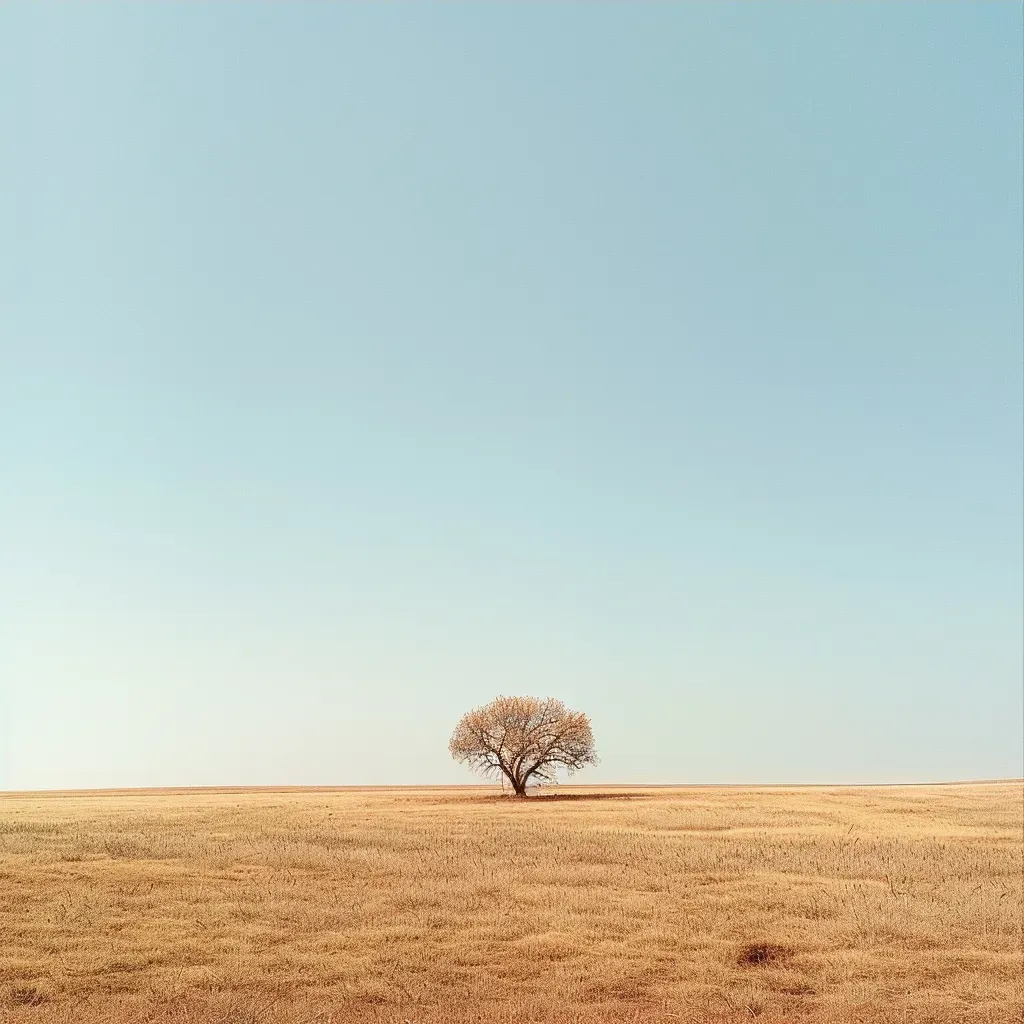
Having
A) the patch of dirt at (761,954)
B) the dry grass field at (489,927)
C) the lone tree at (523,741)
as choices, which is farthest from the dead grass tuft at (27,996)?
the lone tree at (523,741)

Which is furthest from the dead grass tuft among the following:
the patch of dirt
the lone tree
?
the lone tree

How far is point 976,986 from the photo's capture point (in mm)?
19328

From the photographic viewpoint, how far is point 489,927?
74.3 ft

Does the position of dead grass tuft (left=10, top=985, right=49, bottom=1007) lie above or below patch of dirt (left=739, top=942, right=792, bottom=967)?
above

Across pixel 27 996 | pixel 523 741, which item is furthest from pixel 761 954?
pixel 523 741

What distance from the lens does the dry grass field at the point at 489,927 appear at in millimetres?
17828

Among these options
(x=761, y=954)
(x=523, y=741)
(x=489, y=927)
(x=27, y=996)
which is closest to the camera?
(x=27, y=996)

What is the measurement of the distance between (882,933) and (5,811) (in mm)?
34231

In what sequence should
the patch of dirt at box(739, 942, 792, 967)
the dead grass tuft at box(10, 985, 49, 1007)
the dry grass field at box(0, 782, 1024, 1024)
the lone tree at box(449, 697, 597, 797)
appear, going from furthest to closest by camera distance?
the lone tree at box(449, 697, 597, 797)
the patch of dirt at box(739, 942, 792, 967)
the dry grass field at box(0, 782, 1024, 1024)
the dead grass tuft at box(10, 985, 49, 1007)

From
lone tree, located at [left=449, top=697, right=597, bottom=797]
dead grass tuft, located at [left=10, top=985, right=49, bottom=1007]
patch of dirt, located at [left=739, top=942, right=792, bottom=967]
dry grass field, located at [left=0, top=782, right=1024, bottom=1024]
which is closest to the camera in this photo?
dead grass tuft, located at [left=10, top=985, right=49, bottom=1007]

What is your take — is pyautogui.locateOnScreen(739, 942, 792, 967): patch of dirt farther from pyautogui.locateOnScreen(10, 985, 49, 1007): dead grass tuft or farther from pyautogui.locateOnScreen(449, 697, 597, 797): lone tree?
pyautogui.locateOnScreen(449, 697, 597, 797): lone tree

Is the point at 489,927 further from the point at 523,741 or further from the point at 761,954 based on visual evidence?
the point at 523,741

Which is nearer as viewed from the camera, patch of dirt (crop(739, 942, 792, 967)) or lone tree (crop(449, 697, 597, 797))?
patch of dirt (crop(739, 942, 792, 967))

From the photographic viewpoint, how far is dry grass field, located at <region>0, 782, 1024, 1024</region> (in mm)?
17828
